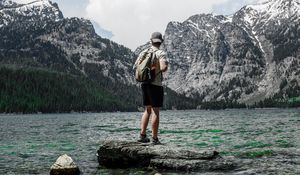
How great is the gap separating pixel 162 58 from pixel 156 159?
5066 millimetres

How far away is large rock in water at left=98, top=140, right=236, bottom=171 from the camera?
19359 millimetres

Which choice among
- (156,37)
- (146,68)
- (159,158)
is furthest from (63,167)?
(156,37)

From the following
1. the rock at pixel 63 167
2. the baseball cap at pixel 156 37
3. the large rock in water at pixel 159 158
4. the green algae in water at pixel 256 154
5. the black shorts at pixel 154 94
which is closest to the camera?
the rock at pixel 63 167

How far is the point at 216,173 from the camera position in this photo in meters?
18.4

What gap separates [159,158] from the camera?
65.5 feet

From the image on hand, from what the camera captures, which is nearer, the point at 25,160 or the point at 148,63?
the point at 148,63

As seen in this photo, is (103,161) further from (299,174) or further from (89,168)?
(299,174)

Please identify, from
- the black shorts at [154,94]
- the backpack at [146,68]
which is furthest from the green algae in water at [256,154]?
the backpack at [146,68]

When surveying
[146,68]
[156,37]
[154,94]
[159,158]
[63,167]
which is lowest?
[63,167]

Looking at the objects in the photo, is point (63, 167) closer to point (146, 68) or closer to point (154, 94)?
point (154, 94)

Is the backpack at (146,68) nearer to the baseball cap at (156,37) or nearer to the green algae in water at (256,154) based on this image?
the baseball cap at (156,37)

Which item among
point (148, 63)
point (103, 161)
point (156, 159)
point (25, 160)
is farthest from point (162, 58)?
point (25, 160)

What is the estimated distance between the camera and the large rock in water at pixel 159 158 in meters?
19.4

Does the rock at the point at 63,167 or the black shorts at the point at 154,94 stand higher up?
the black shorts at the point at 154,94
